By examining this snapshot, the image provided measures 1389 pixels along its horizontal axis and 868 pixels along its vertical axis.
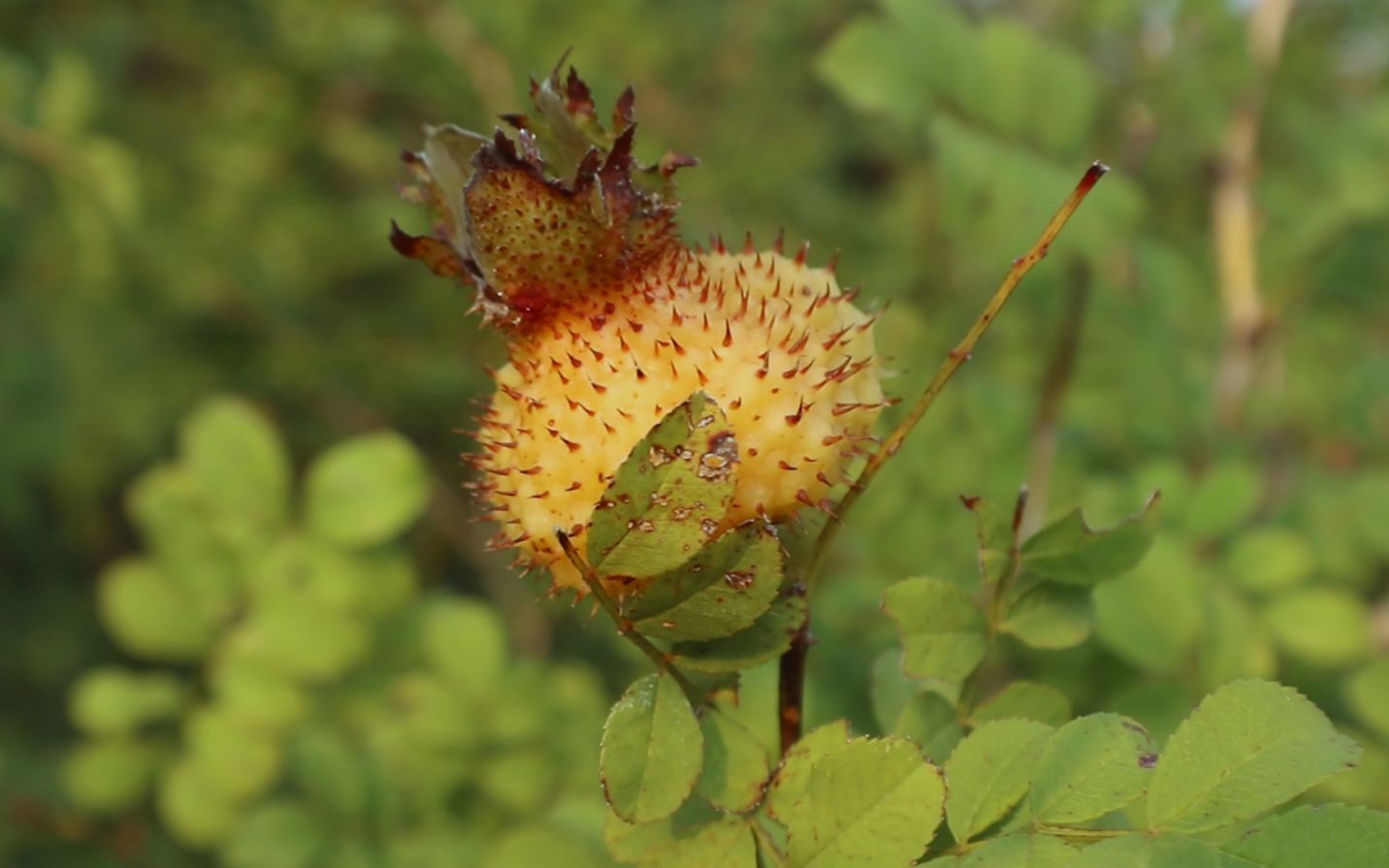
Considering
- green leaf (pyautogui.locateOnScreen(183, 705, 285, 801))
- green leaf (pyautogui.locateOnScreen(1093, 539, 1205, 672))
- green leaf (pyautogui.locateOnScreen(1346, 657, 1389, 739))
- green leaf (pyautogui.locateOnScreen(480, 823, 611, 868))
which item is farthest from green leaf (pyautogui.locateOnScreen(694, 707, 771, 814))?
green leaf (pyautogui.locateOnScreen(183, 705, 285, 801))

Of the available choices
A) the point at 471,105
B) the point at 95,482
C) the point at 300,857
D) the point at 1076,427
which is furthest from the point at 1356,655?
the point at 95,482

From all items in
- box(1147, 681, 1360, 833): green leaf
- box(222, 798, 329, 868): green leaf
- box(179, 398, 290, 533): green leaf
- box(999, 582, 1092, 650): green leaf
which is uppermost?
box(179, 398, 290, 533): green leaf

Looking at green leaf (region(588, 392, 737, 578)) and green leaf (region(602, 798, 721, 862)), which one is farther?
green leaf (region(602, 798, 721, 862))

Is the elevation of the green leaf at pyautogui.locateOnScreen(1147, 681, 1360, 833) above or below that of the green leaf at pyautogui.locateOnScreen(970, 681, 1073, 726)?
below

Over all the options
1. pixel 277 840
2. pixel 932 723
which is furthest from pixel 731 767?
pixel 277 840

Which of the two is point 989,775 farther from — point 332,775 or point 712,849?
point 332,775

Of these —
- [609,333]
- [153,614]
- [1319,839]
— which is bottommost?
[1319,839]

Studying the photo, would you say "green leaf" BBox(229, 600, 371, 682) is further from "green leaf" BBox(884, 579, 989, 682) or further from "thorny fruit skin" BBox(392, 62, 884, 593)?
"green leaf" BBox(884, 579, 989, 682)

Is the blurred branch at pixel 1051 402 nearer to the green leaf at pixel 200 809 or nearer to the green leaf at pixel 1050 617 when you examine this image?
the green leaf at pixel 1050 617
